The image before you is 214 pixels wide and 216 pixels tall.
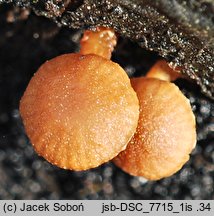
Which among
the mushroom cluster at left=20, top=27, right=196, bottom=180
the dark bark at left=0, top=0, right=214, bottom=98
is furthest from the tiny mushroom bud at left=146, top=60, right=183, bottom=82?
the mushroom cluster at left=20, top=27, right=196, bottom=180

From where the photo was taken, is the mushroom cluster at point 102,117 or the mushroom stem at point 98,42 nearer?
the mushroom cluster at point 102,117

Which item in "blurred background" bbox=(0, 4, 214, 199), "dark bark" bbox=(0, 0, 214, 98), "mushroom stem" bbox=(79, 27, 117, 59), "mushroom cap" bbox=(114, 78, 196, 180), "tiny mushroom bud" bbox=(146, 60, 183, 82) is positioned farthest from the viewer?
"blurred background" bbox=(0, 4, 214, 199)

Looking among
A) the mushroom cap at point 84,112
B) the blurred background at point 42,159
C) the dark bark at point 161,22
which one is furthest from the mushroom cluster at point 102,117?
the blurred background at point 42,159

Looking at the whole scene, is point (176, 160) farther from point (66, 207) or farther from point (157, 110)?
point (66, 207)

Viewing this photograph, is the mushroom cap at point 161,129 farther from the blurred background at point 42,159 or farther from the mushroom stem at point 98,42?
the blurred background at point 42,159

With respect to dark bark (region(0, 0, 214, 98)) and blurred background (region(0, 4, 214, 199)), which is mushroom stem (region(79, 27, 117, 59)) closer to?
dark bark (region(0, 0, 214, 98))

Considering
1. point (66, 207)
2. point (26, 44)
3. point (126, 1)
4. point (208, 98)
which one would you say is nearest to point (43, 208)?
point (66, 207)

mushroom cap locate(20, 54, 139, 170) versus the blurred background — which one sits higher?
mushroom cap locate(20, 54, 139, 170)
